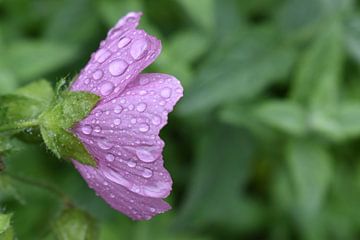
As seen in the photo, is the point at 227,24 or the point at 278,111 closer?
the point at 278,111

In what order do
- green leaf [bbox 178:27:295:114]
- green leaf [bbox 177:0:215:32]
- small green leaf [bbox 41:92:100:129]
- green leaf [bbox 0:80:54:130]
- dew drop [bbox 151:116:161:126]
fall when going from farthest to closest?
green leaf [bbox 177:0:215:32], green leaf [bbox 178:27:295:114], green leaf [bbox 0:80:54:130], small green leaf [bbox 41:92:100:129], dew drop [bbox 151:116:161:126]

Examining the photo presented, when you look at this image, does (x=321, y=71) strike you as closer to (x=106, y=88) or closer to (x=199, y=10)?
(x=199, y=10)

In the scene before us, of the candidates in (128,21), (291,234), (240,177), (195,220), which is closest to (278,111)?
(240,177)

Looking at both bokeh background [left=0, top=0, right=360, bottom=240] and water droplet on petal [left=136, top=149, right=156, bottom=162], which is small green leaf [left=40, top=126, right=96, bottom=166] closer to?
water droplet on petal [left=136, top=149, right=156, bottom=162]

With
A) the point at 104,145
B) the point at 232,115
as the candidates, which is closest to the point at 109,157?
the point at 104,145

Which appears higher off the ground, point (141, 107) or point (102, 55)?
point (102, 55)

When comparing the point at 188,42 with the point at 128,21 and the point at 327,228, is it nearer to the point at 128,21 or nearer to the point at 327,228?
the point at 327,228

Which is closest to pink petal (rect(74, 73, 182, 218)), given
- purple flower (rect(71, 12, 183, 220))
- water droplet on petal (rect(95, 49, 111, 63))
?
purple flower (rect(71, 12, 183, 220))

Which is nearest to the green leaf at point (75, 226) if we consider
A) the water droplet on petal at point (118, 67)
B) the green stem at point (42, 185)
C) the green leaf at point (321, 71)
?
the green stem at point (42, 185)
